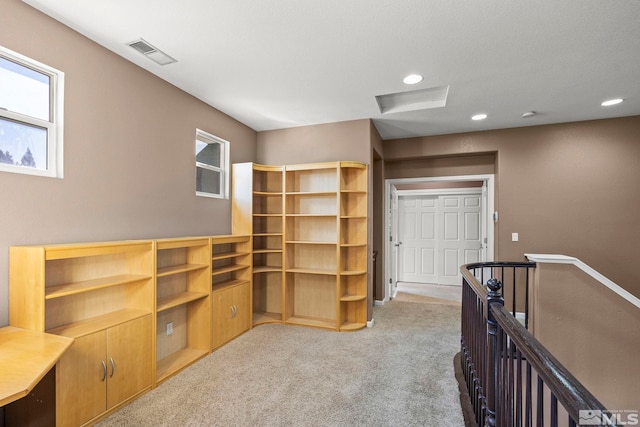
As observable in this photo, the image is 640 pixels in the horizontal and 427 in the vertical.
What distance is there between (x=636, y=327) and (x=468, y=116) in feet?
9.46

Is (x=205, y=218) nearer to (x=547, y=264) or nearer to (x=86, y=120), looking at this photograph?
(x=86, y=120)

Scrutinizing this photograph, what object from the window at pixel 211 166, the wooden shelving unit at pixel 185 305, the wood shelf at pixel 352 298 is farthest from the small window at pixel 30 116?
the wood shelf at pixel 352 298

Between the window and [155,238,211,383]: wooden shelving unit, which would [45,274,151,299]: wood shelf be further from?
the window

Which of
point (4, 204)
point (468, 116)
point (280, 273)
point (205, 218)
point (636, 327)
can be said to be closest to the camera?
point (4, 204)

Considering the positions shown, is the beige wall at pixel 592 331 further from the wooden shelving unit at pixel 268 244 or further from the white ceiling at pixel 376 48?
the wooden shelving unit at pixel 268 244

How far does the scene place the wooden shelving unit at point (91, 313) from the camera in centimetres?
188

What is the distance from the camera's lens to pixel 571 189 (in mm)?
4199

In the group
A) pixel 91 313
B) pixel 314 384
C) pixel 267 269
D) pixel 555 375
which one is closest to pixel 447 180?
pixel 267 269

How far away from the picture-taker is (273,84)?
313 cm

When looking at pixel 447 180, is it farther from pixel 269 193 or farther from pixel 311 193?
pixel 269 193

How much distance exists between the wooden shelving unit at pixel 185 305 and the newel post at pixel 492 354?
99.2 inches

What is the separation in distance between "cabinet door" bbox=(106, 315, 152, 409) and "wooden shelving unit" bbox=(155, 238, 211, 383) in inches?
17.0

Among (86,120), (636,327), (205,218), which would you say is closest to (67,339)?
(86,120)

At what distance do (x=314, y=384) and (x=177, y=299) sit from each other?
151 centimetres
